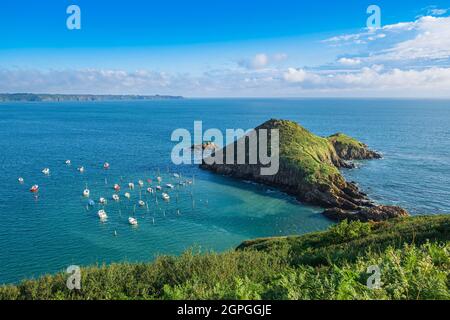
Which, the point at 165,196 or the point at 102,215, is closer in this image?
the point at 102,215

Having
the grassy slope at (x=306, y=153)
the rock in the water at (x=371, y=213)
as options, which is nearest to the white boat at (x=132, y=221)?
the rock in the water at (x=371, y=213)

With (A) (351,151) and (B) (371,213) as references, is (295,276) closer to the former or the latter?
(B) (371,213)

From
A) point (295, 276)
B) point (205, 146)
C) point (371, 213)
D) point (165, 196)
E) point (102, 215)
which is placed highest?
point (205, 146)

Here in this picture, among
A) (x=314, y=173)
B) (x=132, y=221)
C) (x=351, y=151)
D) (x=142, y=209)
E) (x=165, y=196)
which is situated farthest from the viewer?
(x=351, y=151)

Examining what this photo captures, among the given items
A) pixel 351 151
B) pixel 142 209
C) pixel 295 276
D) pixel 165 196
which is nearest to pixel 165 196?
pixel 165 196

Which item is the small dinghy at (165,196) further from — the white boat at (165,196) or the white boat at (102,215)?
the white boat at (102,215)

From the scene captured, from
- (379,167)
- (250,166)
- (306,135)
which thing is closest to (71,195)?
(250,166)
